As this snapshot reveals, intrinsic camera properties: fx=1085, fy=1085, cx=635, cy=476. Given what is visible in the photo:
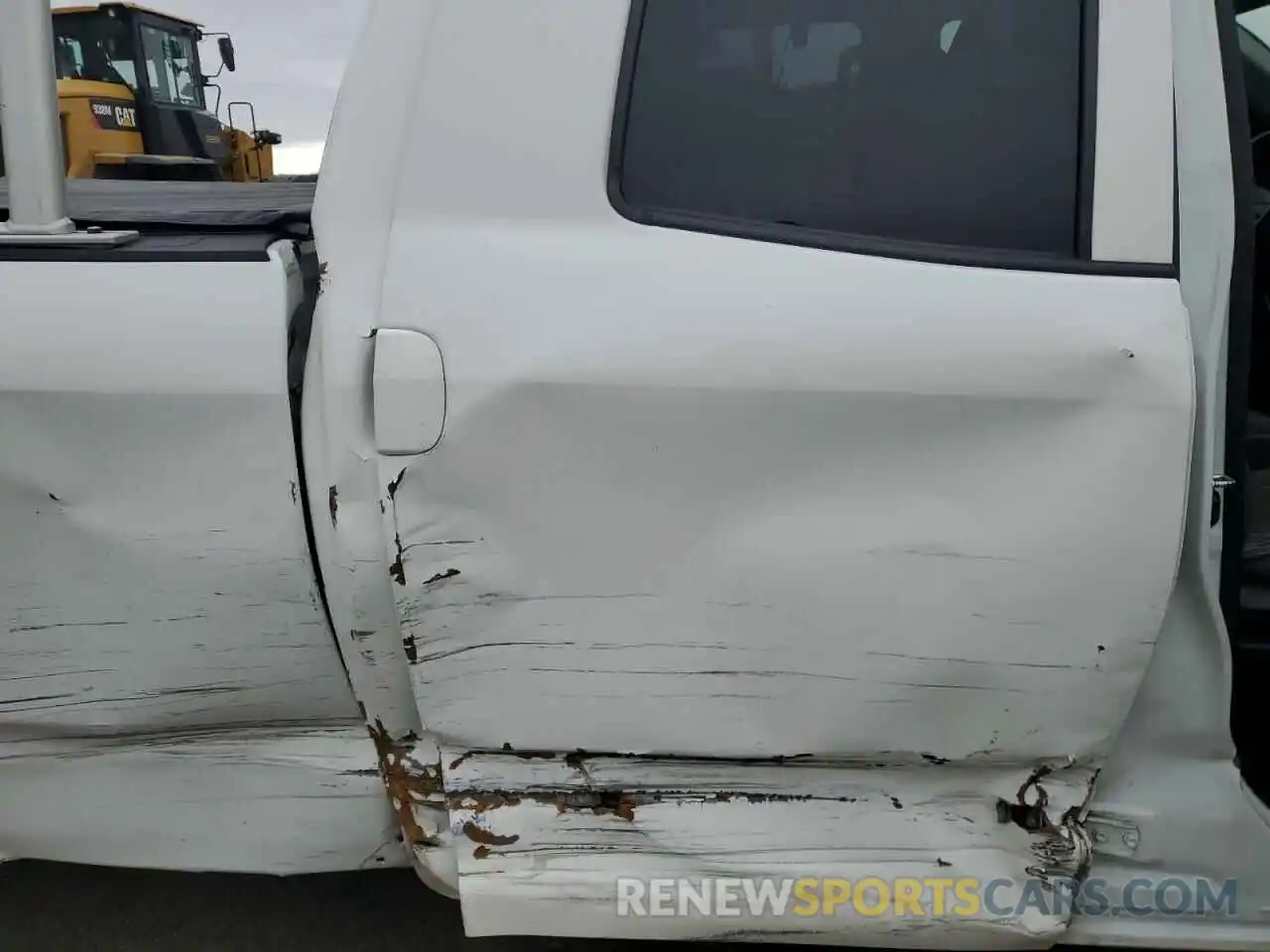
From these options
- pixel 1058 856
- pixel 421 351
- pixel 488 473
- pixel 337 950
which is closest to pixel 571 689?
pixel 488 473

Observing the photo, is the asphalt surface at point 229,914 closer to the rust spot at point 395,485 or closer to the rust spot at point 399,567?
the rust spot at point 399,567

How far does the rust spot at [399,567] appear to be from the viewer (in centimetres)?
140

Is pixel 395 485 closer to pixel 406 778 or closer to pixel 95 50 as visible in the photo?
pixel 406 778

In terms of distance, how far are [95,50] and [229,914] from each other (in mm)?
10942

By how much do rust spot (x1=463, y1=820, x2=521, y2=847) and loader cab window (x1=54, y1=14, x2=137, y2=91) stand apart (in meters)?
11.2

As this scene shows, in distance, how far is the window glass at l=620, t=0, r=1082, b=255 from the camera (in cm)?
139

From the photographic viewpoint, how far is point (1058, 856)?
4.86ft

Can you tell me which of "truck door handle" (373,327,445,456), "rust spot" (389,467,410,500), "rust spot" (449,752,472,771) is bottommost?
"rust spot" (449,752,472,771)

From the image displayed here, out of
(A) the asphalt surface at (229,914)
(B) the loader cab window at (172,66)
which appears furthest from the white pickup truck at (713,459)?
(B) the loader cab window at (172,66)

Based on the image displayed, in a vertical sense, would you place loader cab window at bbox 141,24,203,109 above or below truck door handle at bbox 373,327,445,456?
above

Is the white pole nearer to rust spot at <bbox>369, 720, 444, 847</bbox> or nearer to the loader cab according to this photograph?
rust spot at <bbox>369, 720, 444, 847</bbox>

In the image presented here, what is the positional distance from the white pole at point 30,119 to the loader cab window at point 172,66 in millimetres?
10896

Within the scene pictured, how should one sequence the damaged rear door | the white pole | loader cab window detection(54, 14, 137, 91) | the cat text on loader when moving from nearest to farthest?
the damaged rear door < the white pole < the cat text on loader < loader cab window detection(54, 14, 137, 91)

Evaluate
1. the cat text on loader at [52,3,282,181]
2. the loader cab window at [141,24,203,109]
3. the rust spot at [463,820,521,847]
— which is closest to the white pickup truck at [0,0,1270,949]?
the rust spot at [463,820,521,847]
